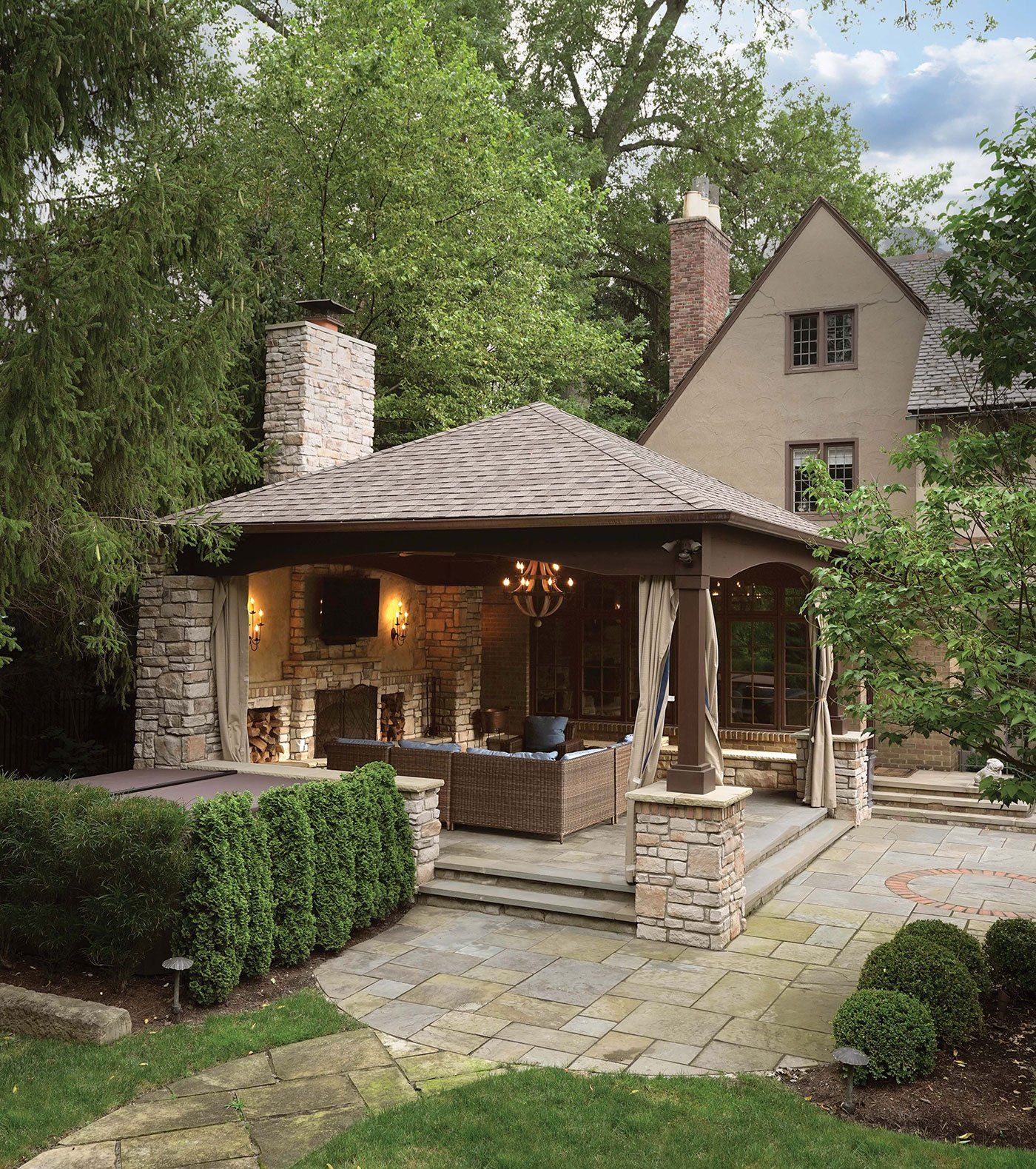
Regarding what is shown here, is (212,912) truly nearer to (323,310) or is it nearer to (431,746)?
(431,746)

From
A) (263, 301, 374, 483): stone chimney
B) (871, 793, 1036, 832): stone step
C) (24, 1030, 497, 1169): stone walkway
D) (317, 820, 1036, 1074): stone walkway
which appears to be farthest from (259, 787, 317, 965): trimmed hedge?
(871, 793, 1036, 832): stone step

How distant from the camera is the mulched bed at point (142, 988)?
6.30m

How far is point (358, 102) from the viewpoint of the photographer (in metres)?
16.3

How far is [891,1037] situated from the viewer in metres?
5.22

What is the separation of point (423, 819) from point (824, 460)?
10.5 meters


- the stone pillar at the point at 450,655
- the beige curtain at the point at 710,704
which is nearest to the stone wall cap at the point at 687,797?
the beige curtain at the point at 710,704

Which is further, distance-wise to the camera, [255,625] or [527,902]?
[255,625]

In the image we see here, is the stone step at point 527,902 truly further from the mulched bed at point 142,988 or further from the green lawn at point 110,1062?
the green lawn at point 110,1062

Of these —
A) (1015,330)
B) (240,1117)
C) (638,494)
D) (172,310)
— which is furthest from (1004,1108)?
(172,310)

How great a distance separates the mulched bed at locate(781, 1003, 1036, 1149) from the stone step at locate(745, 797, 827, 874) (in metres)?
3.93

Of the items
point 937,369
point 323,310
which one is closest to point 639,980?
point 323,310

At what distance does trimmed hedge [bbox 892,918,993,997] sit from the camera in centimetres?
603

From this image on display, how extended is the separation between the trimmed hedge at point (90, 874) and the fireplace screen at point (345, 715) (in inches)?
212

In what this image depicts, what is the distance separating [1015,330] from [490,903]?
5.71 metres
